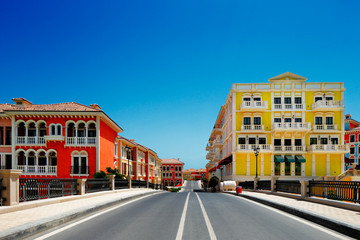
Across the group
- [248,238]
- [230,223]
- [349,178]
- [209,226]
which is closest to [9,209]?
[209,226]

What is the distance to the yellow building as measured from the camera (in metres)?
45.0

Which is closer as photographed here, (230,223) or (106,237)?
(106,237)

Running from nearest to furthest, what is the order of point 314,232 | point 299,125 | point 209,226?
point 314,232 → point 209,226 → point 299,125

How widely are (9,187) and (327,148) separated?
4447 cm

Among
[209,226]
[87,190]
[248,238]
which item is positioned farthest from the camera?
[87,190]

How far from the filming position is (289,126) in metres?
44.7

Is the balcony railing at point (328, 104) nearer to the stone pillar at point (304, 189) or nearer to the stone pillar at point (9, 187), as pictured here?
the stone pillar at point (304, 189)

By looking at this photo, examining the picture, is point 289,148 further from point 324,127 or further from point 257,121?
point 324,127

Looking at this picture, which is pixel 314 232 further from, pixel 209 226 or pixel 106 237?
pixel 106 237

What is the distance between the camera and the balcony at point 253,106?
1762 inches

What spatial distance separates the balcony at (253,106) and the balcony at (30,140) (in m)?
28.1

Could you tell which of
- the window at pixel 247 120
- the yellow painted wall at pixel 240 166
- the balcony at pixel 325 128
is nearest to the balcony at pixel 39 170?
the yellow painted wall at pixel 240 166

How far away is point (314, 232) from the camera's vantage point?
8008mm

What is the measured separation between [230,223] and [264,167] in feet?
124
